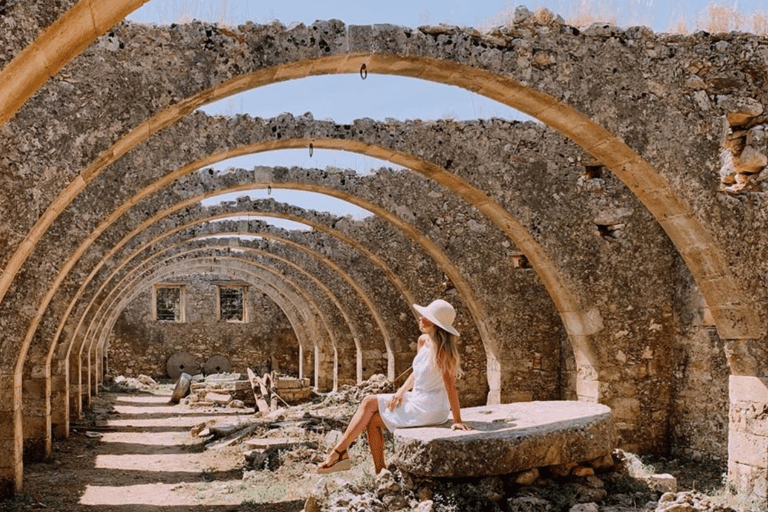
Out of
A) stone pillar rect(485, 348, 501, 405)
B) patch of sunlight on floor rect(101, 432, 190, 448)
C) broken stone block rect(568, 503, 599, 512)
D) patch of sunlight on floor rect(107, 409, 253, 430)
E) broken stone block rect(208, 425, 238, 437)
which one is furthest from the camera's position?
patch of sunlight on floor rect(107, 409, 253, 430)

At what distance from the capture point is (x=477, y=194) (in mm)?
8539

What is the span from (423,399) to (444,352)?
1.38ft

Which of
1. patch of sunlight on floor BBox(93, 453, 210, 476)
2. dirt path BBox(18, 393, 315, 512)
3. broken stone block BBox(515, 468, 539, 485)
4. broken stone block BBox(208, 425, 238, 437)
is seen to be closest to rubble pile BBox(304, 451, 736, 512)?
broken stone block BBox(515, 468, 539, 485)

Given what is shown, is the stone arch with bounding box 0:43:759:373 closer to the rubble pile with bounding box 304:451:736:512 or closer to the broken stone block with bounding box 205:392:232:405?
the rubble pile with bounding box 304:451:736:512

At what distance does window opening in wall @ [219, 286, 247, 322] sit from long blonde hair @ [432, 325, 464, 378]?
23324 mm

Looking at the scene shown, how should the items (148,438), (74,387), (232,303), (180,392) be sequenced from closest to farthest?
(148,438), (74,387), (180,392), (232,303)

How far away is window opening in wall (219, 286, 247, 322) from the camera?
2808 centimetres

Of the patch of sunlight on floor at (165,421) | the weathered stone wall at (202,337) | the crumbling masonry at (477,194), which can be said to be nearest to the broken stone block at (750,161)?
the crumbling masonry at (477,194)

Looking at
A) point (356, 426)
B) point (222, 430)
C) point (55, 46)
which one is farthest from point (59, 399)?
point (55, 46)

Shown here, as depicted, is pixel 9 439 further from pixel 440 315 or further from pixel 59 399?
pixel 440 315

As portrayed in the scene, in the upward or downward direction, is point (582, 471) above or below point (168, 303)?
below

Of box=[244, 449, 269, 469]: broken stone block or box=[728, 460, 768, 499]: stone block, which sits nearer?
box=[728, 460, 768, 499]: stone block

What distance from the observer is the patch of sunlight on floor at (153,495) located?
25.9ft

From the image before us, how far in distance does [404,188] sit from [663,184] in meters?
5.10
